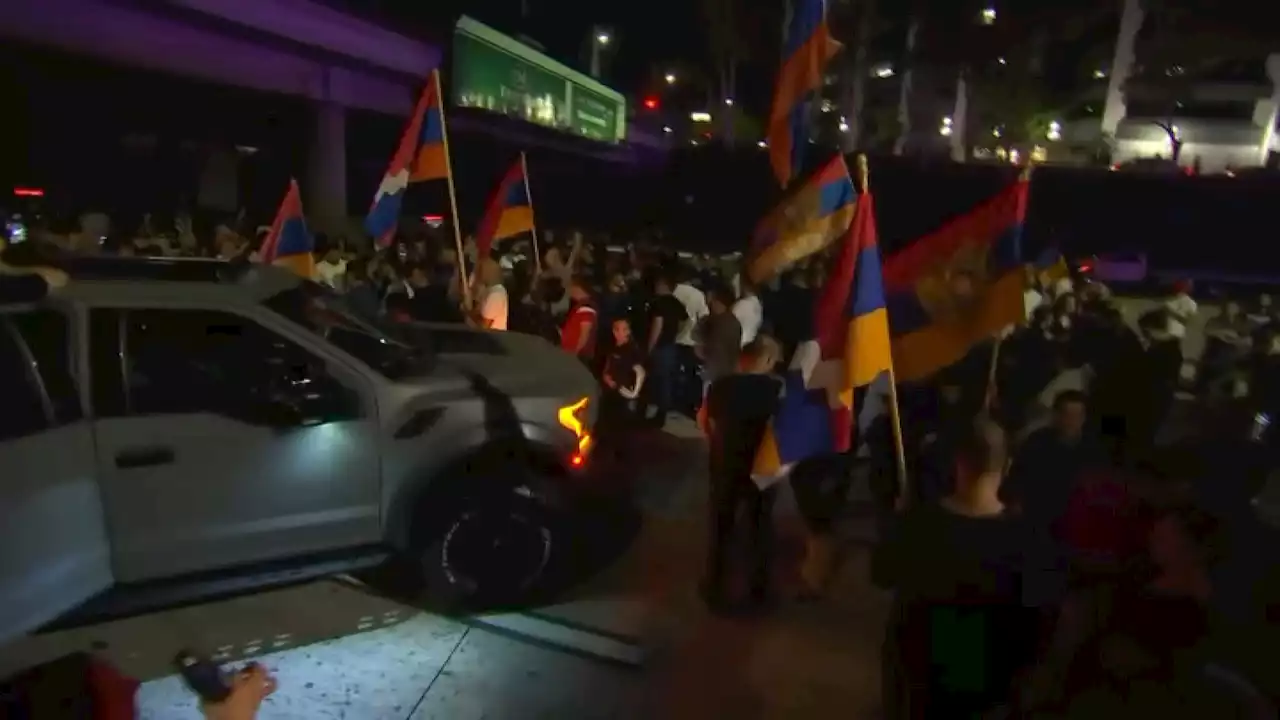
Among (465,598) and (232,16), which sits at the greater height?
(232,16)

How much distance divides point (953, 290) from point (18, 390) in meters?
3.98

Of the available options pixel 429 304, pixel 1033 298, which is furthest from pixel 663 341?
pixel 1033 298

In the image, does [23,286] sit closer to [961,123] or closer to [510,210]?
[510,210]

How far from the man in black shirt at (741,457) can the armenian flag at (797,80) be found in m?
1.15

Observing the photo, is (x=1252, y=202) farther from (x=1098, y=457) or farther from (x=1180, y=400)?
(x=1098, y=457)

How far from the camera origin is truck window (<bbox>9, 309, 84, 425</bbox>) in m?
4.70

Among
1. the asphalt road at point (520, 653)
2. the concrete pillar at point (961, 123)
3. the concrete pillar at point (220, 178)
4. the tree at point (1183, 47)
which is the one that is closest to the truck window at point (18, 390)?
the asphalt road at point (520, 653)

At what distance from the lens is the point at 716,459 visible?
230 inches

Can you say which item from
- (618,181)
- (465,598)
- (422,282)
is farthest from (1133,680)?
(618,181)

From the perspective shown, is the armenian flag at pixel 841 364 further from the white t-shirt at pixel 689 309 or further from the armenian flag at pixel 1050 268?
the armenian flag at pixel 1050 268

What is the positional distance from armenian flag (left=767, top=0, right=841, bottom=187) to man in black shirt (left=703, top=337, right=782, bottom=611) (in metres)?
1.15

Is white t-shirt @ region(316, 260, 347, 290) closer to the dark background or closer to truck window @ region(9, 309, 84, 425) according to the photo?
truck window @ region(9, 309, 84, 425)

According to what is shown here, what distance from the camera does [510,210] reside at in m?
10.2

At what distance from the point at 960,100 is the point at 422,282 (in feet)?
196
